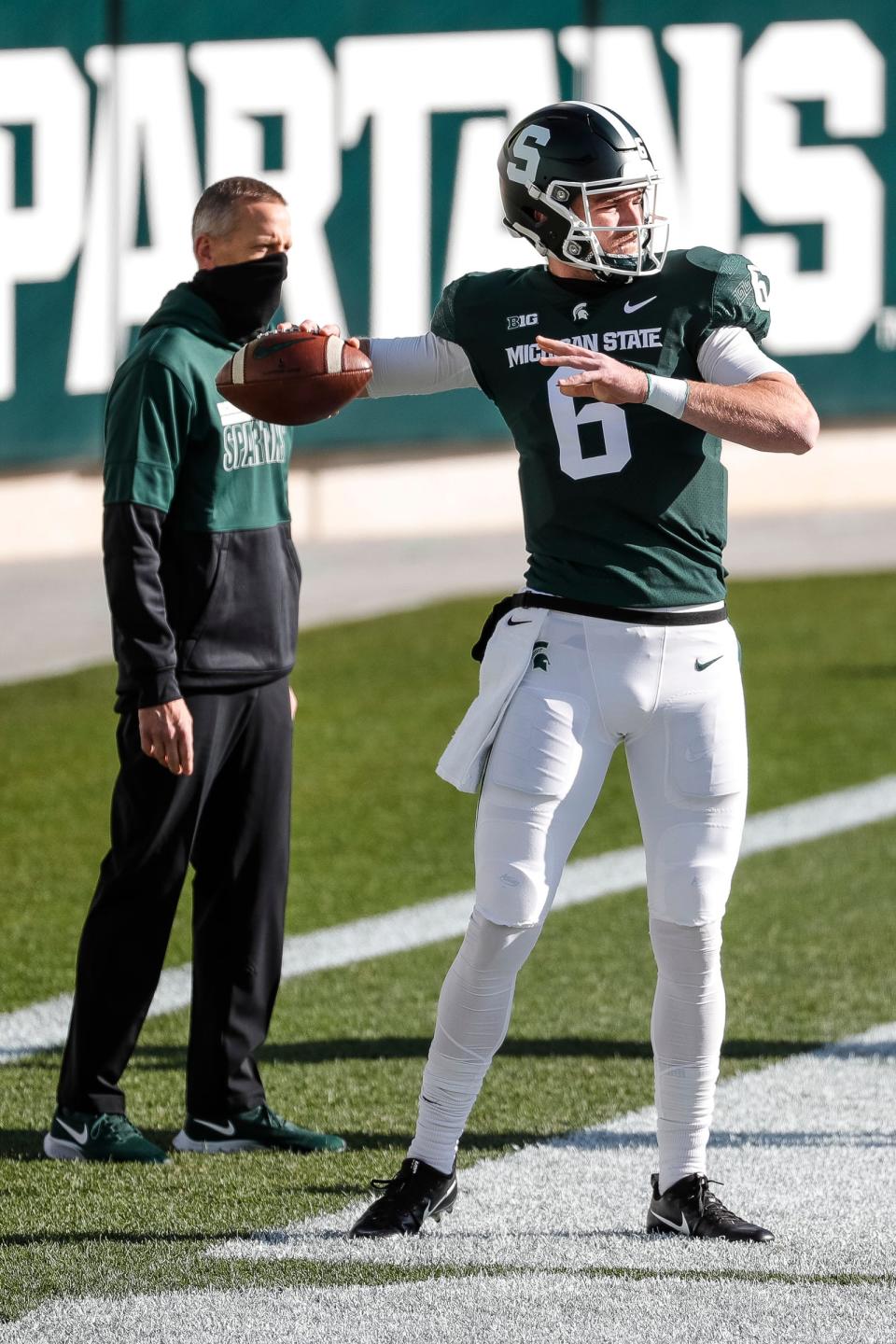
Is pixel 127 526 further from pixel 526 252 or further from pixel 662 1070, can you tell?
pixel 526 252

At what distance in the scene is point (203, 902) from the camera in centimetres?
453

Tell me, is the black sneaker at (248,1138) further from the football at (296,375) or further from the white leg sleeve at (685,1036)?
the football at (296,375)

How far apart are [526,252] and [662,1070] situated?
41.0 feet

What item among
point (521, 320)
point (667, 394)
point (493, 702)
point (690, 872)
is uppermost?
point (521, 320)

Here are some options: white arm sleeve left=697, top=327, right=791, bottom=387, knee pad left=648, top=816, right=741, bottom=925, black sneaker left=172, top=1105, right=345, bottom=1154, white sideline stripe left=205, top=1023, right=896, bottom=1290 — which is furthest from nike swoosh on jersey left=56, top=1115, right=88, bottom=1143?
white arm sleeve left=697, top=327, right=791, bottom=387

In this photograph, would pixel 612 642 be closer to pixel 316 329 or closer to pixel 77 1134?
pixel 316 329

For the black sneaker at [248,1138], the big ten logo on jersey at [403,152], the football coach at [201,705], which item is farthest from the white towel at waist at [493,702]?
the big ten logo on jersey at [403,152]

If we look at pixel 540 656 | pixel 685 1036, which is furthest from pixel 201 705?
pixel 685 1036

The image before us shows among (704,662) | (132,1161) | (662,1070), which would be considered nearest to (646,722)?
(704,662)

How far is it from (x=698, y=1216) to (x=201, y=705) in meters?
1.37

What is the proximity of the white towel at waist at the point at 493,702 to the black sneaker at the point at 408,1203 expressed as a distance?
2.27 ft

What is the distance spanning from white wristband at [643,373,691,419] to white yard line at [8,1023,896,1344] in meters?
1.44

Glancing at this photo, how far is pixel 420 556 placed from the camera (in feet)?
50.1

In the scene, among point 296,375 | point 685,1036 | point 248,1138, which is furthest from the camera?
point 248,1138
